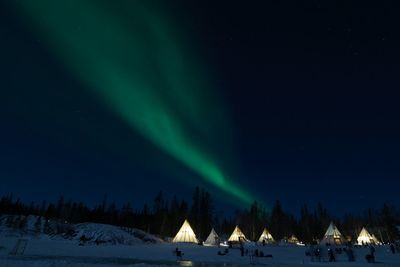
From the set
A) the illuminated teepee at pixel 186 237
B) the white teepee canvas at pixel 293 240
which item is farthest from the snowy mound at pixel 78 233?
the white teepee canvas at pixel 293 240

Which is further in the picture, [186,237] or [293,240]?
[293,240]

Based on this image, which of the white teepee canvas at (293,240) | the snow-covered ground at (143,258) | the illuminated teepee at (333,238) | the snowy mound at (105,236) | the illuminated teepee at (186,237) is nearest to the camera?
the snow-covered ground at (143,258)

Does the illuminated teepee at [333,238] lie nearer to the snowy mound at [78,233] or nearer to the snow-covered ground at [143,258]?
the snow-covered ground at [143,258]

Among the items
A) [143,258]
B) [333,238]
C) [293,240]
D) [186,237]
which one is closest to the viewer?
[143,258]

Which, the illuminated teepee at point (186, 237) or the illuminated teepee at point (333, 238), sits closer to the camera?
the illuminated teepee at point (186, 237)

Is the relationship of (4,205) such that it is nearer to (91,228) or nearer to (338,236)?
(91,228)

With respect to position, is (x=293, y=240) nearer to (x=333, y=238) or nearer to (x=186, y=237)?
(x=333, y=238)

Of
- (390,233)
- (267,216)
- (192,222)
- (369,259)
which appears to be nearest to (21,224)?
(192,222)

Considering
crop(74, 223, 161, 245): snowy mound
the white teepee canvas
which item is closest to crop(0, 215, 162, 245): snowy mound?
crop(74, 223, 161, 245): snowy mound

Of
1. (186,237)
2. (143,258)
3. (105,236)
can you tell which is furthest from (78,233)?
(143,258)

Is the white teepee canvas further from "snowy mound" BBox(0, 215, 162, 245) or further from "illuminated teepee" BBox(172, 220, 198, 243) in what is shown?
"snowy mound" BBox(0, 215, 162, 245)

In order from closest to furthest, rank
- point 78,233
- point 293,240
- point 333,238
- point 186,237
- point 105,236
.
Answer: point 186,237, point 333,238, point 105,236, point 78,233, point 293,240

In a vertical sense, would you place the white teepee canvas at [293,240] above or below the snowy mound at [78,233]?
above

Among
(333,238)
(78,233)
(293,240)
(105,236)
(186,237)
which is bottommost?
(105,236)
